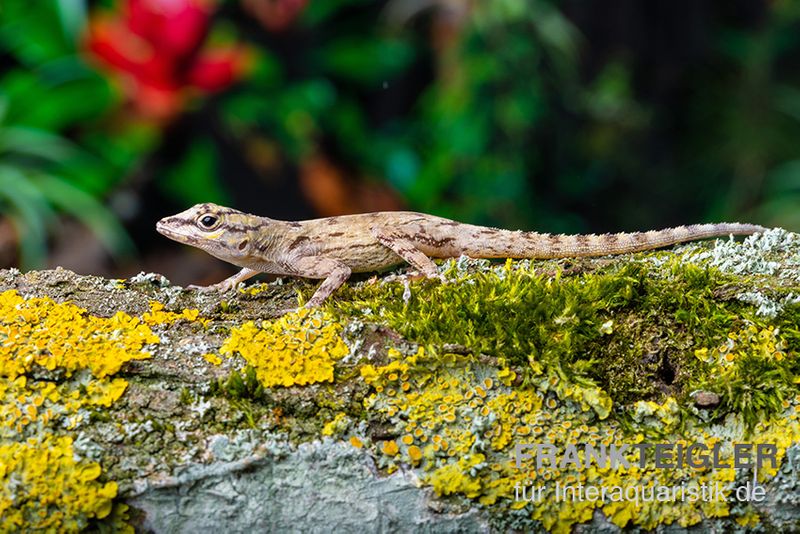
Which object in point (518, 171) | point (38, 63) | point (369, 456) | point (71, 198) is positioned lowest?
point (369, 456)

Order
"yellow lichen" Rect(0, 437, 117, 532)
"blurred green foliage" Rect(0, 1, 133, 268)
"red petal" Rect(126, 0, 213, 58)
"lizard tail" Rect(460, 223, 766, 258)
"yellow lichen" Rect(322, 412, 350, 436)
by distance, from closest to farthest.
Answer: "yellow lichen" Rect(0, 437, 117, 532), "yellow lichen" Rect(322, 412, 350, 436), "lizard tail" Rect(460, 223, 766, 258), "red petal" Rect(126, 0, 213, 58), "blurred green foliage" Rect(0, 1, 133, 268)

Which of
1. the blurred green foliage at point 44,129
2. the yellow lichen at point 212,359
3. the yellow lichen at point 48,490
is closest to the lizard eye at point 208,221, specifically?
the yellow lichen at point 212,359

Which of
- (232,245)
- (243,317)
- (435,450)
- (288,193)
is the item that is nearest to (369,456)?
(435,450)

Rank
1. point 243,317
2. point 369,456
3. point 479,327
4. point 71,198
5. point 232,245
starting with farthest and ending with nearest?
point 71,198 < point 232,245 < point 243,317 < point 479,327 < point 369,456

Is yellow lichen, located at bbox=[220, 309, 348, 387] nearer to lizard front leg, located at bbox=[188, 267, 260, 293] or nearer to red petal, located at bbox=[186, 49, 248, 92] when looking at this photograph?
lizard front leg, located at bbox=[188, 267, 260, 293]

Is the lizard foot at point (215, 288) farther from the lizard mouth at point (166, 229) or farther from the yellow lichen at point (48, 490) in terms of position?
the yellow lichen at point (48, 490)

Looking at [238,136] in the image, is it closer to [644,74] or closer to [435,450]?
[644,74]

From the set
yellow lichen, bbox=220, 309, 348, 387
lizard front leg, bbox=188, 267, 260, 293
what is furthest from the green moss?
lizard front leg, bbox=188, 267, 260, 293

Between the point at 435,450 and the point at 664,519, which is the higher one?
the point at 435,450
